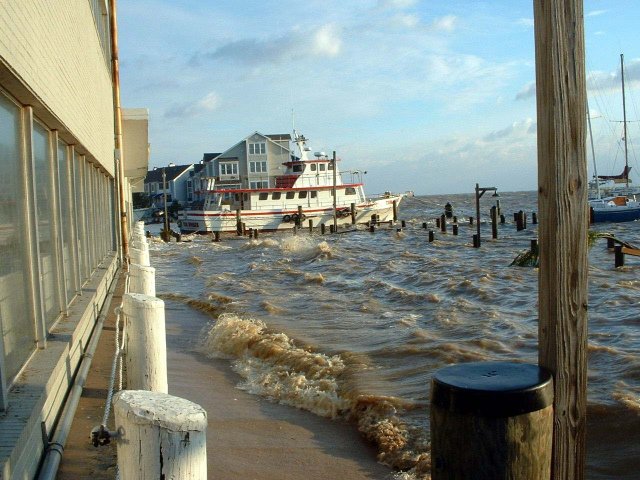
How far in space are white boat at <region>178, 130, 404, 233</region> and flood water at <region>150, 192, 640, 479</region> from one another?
24110mm

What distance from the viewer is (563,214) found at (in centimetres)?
298

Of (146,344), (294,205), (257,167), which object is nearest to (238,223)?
(294,205)

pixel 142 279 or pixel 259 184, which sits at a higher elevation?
pixel 259 184

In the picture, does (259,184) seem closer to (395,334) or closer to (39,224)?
(395,334)

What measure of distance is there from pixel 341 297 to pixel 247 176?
5013 centimetres

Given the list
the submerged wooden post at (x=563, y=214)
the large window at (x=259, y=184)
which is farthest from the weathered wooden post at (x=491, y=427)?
the large window at (x=259, y=184)

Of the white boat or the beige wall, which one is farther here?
the white boat

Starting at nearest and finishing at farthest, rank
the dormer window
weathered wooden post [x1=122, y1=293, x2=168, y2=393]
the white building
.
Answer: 1. the white building
2. weathered wooden post [x1=122, y1=293, x2=168, y2=393]
3. the dormer window

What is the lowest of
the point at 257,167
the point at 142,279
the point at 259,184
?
the point at 142,279

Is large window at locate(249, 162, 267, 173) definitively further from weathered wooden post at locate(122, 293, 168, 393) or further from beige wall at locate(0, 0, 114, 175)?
weathered wooden post at locate(122, 293, 168, 393)

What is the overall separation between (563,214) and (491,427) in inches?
35.6

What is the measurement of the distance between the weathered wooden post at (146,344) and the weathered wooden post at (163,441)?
2.00m

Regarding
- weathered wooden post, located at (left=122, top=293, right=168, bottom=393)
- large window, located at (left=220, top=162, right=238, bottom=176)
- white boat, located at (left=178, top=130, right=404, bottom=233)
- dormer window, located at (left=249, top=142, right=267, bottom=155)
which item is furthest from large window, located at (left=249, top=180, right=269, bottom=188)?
weathered wooden post, located at (left=122, top=293, right=168, bottom=393)

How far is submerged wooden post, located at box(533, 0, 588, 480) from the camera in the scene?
2.94 metres
